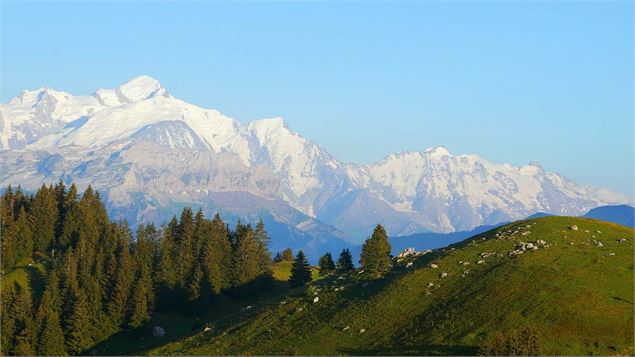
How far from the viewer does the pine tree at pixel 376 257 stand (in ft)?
360

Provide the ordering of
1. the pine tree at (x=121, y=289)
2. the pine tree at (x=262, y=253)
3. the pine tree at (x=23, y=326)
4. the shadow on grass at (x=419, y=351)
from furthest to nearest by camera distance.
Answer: the pine tree at (x=262, y=253) → the pine tree at (x=121, y=289) → the pine tree at (x=23, y=326) → the shadow on grass at (x=419, y=351)

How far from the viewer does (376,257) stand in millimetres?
110125

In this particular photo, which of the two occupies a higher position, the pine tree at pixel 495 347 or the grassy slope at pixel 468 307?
the grassy slope at pixel 468 307

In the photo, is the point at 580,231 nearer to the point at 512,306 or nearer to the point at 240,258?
the point at 512,306

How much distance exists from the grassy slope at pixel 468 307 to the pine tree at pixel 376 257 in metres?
2.11

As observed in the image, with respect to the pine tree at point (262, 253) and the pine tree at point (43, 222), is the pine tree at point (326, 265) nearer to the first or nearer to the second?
the pine tree at point (262, 253)

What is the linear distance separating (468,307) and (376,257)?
24.6 meters

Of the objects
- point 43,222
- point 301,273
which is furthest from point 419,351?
point 43,222

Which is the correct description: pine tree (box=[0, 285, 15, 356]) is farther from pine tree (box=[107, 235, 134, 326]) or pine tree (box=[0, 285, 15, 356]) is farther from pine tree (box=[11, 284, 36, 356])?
pine tree (box=[107, 235, 134, 326])

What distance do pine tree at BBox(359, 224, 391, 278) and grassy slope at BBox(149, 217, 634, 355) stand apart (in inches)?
82.9

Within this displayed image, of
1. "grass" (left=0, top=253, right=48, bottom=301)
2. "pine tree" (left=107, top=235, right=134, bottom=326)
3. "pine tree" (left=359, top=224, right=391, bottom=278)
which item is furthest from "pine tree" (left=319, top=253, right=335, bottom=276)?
"grass" (left=0, top=253, right=48, bottom=301)

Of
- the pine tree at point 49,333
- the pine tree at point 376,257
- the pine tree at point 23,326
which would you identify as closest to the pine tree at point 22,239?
the pine tree at point 23,326

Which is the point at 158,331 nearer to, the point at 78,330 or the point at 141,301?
the point at 141,301

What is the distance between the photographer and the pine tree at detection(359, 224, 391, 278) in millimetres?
109812
